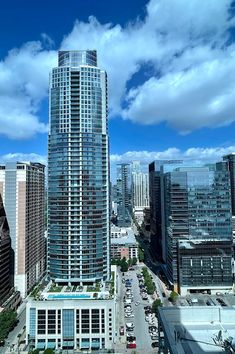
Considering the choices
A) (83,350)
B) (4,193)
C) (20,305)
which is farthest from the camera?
(4,193)

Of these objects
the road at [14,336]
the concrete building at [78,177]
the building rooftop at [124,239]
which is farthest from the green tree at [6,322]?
the building rooftop at [124,239]

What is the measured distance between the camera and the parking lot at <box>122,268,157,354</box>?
42969mm

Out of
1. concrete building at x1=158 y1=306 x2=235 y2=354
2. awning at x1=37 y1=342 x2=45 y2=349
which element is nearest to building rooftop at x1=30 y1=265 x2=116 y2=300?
awning at x1=37 y1=342 x2=45 y2=349

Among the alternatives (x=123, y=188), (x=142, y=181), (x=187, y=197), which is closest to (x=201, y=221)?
(x=187, y=197)

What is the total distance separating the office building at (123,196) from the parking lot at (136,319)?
51.5 m

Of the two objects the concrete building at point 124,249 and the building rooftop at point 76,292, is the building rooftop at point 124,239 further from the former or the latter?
the building rooftop at point 76,292

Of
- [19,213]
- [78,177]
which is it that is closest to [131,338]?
[78,177]

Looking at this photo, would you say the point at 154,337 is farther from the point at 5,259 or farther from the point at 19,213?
the point at 19,213

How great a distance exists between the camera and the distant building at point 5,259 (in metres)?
53.9

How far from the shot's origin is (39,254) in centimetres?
7312

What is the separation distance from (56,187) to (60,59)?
24.4 metres

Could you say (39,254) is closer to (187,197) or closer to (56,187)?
(56,187)

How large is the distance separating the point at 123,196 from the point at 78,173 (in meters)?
87.9

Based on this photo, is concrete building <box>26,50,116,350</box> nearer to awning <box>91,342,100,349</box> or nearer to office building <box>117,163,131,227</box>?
awning <box>91,342,100,349</box>
